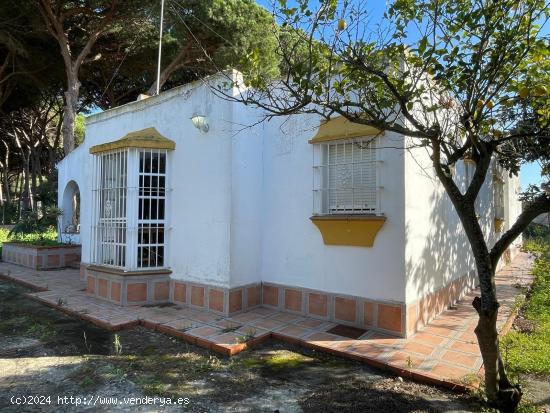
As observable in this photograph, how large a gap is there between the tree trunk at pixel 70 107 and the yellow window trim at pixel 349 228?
13719mm

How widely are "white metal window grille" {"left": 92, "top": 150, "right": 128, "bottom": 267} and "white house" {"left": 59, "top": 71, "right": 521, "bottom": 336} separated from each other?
30 mm

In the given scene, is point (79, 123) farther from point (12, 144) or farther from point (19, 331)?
point (19, 331)

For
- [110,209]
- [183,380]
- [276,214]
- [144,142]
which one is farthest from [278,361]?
[110,209]

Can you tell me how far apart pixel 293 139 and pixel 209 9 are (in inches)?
348

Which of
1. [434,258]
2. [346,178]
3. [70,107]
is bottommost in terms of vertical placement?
[434,258]

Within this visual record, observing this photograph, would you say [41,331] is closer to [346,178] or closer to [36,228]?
[346,178]

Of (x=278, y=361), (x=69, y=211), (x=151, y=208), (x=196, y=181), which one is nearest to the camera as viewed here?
(x=278, y=361)

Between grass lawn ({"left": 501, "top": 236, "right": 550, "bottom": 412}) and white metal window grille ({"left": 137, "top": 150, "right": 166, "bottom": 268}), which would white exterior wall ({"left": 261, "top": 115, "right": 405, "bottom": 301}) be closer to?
grass lawn ({"left": 501, "top": 236, "right": 550, "bottom": 412})

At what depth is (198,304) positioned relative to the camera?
6414mm

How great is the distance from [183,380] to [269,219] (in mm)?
3097

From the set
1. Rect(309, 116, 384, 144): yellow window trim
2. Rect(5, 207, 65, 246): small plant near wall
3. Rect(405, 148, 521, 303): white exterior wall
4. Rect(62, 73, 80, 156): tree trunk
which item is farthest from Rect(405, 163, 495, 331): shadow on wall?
Rect(62, 73, 80, 156): tree trunk

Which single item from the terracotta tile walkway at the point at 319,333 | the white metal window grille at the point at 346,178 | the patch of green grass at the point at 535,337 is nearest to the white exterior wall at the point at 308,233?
the white metal window grille at the point at 346,178

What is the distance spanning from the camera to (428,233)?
19.1 ft

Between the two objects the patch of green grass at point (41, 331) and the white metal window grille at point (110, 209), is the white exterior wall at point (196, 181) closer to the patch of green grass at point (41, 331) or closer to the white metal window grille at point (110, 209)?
the white metal window grille at point (110, 209)
